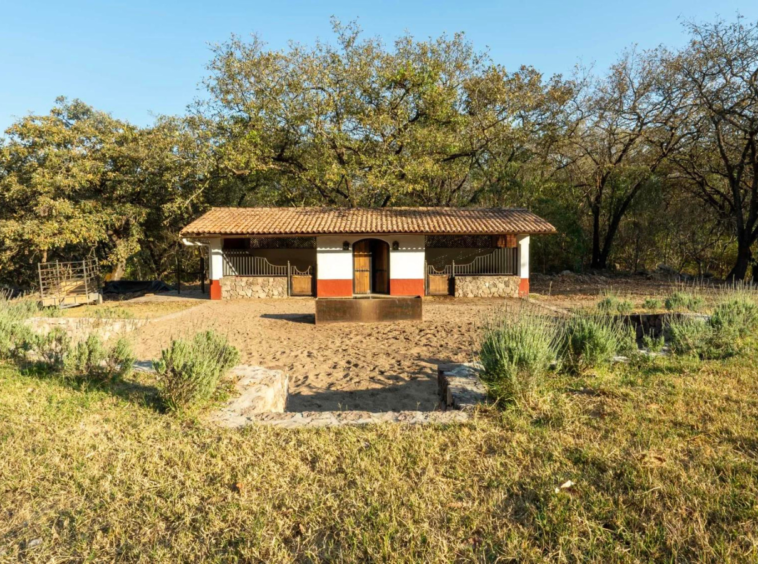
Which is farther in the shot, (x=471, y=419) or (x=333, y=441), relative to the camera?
(x=471, y=419)

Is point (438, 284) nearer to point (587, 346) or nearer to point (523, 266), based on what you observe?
point (523, 266)

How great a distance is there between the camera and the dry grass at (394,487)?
86.1 inches

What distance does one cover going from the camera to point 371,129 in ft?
58.7

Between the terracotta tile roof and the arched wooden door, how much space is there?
1.03 metres

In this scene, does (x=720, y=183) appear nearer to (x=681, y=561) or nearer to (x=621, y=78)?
(x=621, y=78)

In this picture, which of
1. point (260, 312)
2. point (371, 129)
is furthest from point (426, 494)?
point (371, 129)

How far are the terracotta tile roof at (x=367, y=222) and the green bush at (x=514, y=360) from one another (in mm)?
11160

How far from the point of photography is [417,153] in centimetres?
1805

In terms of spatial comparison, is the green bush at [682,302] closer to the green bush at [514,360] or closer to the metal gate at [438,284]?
the green bush at [514,360]

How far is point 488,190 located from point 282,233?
10.4 metres

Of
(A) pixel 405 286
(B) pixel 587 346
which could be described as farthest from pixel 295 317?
(B) pixel 587 346

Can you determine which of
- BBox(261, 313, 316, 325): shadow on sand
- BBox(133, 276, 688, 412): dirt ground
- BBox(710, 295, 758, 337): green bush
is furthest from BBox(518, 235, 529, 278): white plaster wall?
BBox(710, 295, 758, 337): green bush

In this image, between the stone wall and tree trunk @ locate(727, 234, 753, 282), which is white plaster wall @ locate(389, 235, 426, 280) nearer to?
the stone wall

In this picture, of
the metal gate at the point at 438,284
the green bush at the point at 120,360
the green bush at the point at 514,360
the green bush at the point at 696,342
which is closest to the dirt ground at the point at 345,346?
the green bush at the point at 120,360
